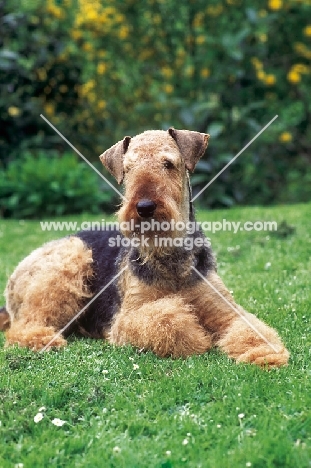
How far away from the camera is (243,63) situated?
9.48 meters

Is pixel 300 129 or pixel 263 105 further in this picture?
pixel 300 129

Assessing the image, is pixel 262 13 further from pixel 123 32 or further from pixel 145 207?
pixel 145 207

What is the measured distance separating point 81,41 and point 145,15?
125 centimetres

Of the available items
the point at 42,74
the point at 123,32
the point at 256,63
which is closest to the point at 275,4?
the point at 256,63

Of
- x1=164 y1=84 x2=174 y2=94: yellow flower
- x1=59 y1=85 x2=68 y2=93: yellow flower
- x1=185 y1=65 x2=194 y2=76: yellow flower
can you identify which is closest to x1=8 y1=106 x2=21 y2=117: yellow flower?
x1=59 y1=85 x2=68 y2=93: yellow flower

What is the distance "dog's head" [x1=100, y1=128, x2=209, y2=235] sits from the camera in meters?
3.54

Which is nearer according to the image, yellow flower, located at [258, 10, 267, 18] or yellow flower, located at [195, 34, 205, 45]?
yellow flower, located at [195, 34, 205, 45]

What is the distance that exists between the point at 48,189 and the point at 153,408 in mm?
6380

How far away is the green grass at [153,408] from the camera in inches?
103

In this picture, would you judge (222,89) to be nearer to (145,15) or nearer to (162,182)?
(145,15)

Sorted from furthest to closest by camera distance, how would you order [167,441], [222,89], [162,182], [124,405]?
[222,89]
[162,182]
[124,405]
[167,441]

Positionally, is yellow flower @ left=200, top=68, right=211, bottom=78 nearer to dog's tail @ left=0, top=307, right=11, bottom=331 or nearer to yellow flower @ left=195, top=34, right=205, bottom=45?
yellow flower @ left=195, top=34, right=205, bottom=45

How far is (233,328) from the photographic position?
378 cm

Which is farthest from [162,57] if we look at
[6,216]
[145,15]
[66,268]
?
[66,268]
